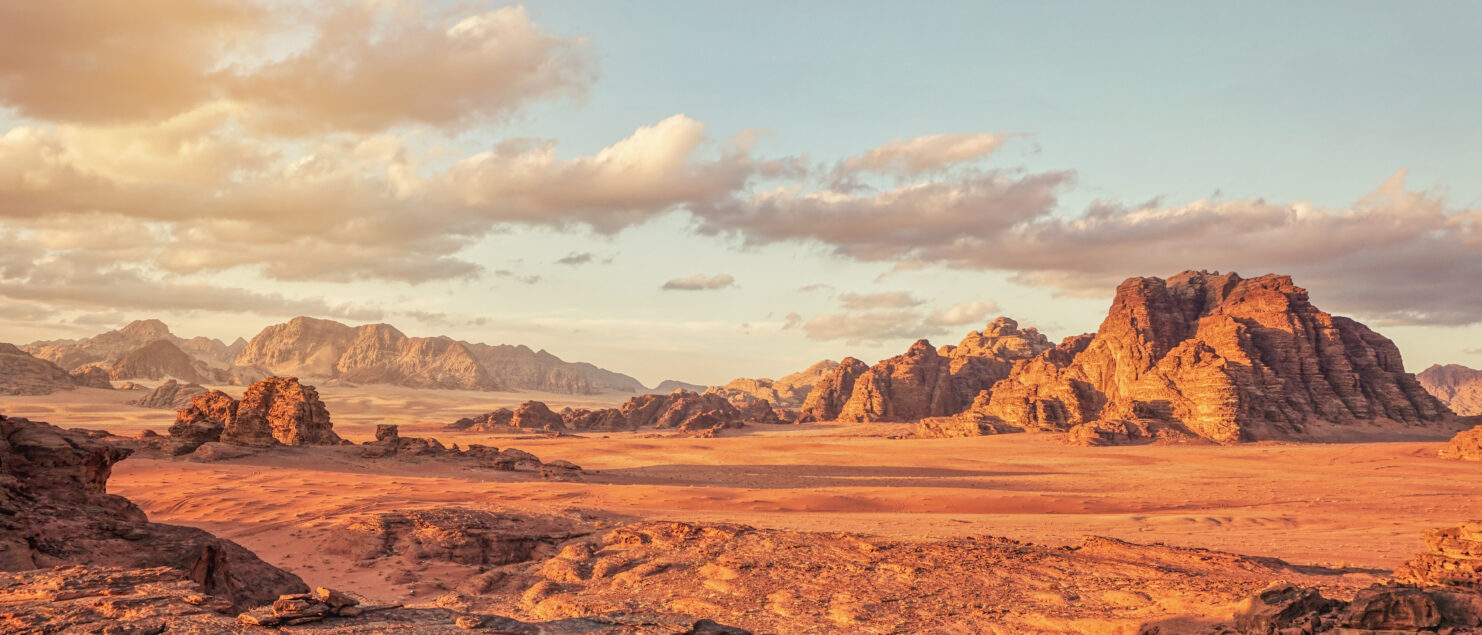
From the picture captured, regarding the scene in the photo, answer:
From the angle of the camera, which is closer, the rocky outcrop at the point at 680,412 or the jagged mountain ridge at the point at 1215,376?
the jagged mountain ridge at the point at 1215,376

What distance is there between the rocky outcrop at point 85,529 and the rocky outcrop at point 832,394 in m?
76.5

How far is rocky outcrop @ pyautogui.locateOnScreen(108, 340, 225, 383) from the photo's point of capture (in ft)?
384

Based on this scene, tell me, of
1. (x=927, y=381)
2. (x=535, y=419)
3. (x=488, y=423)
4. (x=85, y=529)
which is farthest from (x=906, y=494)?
(x=927, y=381)

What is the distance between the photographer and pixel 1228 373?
5281 cm

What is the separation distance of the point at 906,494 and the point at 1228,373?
133 feet

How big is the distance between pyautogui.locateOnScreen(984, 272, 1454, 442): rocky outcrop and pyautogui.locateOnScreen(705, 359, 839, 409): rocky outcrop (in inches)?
2969

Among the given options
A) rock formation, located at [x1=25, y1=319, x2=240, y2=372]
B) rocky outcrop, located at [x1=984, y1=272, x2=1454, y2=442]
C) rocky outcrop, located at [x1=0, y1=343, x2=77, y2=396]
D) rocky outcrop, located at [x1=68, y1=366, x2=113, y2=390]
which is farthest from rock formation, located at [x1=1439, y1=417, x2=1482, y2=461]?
rock formation, located at [x1=25, y1=319, x2=240, y2=372]

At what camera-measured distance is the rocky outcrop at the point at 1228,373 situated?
5244cm

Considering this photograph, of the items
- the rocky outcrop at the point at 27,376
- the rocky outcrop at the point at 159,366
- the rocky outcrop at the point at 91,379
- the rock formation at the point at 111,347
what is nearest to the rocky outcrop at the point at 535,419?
the rocky outcrop at the point at 27,376

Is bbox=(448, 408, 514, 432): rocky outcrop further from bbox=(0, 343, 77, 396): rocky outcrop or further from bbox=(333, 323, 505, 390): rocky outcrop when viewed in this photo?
bbox=(333, 323, 505, 390): rocky outcrop

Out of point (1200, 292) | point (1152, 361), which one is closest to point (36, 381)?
point (1152, 361)

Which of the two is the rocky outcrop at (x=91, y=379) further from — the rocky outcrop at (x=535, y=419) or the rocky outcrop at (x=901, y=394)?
the rocky outcrop at (x=901, y=394)

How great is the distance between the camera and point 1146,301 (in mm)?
65500

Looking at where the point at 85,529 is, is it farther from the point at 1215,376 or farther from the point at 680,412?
the point at 680,412
